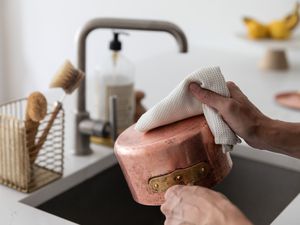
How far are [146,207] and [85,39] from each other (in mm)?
355

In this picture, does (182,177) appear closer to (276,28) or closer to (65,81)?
(65,81)

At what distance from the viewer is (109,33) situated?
2504 millimetres

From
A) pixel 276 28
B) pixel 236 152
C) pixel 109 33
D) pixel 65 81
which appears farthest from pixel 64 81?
pixel 109 33

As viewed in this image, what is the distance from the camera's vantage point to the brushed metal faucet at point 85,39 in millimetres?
1004

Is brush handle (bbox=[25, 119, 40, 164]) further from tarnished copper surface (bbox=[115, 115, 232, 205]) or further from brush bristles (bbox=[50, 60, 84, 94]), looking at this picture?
tarnished copper surface (bbox=[115, 115, 232, 205])

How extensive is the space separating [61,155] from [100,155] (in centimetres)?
13

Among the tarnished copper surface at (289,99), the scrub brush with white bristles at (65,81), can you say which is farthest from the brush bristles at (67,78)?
the tarnished copper surface at (289,99)

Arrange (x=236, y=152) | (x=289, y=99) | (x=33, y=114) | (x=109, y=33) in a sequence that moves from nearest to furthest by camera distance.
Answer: (x=33, y=114), (x=236, y=152), (x=289, y=99), (x=109, y=33)

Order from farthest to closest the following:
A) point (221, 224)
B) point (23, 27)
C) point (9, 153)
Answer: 1. point (23, 27)
2. point (9, 153)
3. point (221, 224)

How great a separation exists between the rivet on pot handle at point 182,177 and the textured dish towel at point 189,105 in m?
0.06

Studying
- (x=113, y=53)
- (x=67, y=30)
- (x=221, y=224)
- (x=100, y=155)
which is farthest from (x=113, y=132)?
(x=67, y=30)

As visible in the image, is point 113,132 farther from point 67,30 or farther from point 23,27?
point 23,27

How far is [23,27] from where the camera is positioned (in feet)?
9.51

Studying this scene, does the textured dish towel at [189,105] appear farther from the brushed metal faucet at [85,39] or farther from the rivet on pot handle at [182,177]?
the brushed metal faucet at [85,39]
